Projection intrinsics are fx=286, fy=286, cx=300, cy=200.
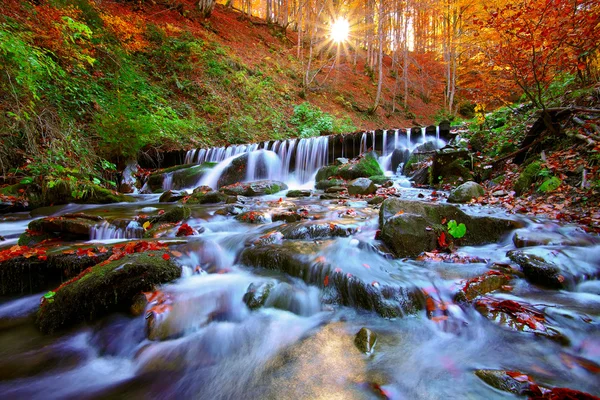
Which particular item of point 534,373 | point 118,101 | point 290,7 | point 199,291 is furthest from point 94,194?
point 290,7

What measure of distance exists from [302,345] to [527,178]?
18.7ft

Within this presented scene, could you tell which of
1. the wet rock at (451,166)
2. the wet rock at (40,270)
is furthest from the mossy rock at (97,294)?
the wet rock at (451,166)

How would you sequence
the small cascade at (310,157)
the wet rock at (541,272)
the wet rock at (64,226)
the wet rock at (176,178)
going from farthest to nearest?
the small cascade at (310,157) < the wet rock at (176,178) < the wet rock at (64,226) < the wet rock at (541,272)

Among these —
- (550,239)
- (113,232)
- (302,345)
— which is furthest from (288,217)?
(550,239)

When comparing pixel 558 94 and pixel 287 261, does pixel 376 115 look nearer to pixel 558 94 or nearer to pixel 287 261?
pixel 558 94

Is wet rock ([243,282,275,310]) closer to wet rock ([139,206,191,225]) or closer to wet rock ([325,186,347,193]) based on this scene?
wet rock ([139,206,191,225])

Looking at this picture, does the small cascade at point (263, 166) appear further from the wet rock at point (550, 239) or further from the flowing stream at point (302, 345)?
the wet rock at point (550, 239)

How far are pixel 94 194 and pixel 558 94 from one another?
38.4 ft

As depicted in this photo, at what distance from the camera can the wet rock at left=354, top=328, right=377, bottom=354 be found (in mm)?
2131

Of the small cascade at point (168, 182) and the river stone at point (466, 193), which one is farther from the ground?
the small cascade at point (168, 182)

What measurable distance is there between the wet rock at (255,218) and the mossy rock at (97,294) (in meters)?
2.50

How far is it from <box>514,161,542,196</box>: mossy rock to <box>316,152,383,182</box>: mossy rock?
14.8 feet

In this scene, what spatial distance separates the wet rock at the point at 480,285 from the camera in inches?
103

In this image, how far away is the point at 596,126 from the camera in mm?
4852
